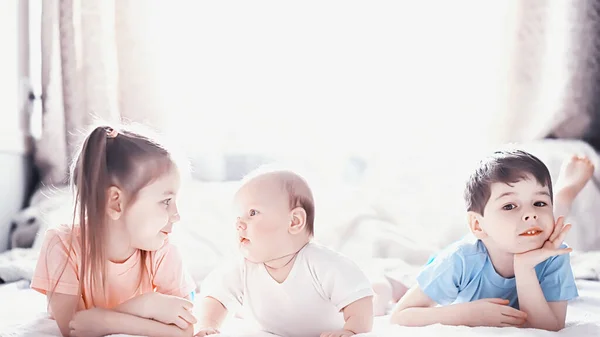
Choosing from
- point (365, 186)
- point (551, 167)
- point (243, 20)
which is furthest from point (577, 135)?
point (243, 20)

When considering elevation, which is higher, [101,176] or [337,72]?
[337,72]

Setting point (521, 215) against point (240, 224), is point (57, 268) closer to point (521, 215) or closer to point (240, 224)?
point (240, 224)

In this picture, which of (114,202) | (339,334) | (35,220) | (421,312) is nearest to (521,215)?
(421,312)

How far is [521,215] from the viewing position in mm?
1144

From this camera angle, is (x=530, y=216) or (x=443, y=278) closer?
(x=530, y=216)

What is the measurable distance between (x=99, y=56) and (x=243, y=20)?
1.81ft

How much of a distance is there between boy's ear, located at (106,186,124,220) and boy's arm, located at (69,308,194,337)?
17 cm

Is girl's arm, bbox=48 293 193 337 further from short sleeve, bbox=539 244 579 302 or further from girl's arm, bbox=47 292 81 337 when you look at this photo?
short sleeve, bbox=539 244 579 302

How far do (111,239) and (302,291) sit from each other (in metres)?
0.36

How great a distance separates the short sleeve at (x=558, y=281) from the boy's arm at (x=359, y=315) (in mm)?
342

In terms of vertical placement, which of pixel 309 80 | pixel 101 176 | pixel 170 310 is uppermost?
pixel 309 80

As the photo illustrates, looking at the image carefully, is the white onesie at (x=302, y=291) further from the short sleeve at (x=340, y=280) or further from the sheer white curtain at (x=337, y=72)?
the sheer white curtain at (x=337, y=72)

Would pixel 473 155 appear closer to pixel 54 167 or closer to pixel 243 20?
pixel 243 20

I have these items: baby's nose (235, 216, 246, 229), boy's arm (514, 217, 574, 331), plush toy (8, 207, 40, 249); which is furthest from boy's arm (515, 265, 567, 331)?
plush toy (8, 207, 40, 249)
